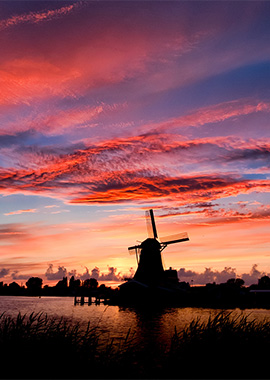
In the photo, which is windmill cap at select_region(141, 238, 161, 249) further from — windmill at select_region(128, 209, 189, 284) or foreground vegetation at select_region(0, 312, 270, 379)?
foreground vegetation at select_region(0, 312, 270, 379)

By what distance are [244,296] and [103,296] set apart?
42.7 meters

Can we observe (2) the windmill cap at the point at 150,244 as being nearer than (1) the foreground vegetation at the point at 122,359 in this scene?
No

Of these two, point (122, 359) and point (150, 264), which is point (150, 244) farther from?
point (122, 359)

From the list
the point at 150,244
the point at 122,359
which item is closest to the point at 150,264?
the point at 150,244

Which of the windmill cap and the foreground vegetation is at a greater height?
the windmill cap

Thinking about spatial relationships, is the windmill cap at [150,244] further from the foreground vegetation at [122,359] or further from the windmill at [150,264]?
the foreground vegetation at [122,359]

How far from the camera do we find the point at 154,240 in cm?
7188

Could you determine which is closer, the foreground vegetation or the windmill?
the foreground vegetation

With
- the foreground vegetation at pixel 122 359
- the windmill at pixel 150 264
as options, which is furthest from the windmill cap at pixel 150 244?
the foreground vegetation at pixel 122 359

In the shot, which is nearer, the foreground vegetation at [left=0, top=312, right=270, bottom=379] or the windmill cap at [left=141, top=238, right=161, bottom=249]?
the foreground vegetation at [left=0, top=312, right=270, bottom=379]

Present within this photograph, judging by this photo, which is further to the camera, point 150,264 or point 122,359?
point 150,264

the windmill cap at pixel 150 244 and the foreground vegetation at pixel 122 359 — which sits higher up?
the windmill cap at pixel 150 244

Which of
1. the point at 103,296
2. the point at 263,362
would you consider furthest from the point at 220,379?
the point at 103,296

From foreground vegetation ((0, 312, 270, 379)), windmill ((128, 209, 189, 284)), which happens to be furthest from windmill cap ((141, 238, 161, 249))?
foreground vegetation ((0, 312, 270, 379))
